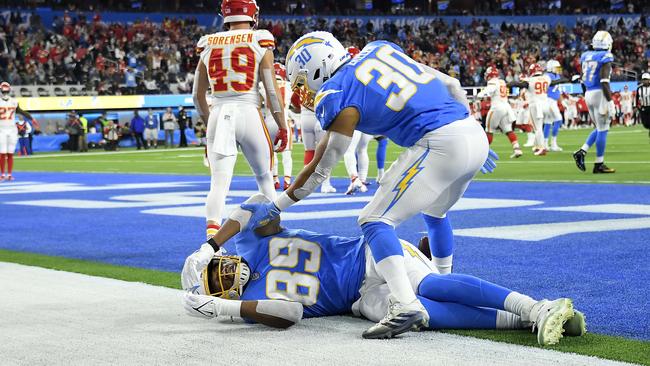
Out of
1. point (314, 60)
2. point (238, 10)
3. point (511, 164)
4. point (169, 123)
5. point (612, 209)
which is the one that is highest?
point (238, 10)

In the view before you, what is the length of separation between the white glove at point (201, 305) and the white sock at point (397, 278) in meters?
0.93

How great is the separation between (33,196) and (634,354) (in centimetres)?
1363

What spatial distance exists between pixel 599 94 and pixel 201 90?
961cm

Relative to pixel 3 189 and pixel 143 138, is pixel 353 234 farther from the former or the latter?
pixel 143 138

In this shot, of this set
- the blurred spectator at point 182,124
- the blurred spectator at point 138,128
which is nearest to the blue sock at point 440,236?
the blurred spectator at point 138,128

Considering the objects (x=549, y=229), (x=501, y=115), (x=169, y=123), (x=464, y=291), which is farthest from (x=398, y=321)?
(x=169, y=123)

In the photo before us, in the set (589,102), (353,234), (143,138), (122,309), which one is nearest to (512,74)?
(143,138)

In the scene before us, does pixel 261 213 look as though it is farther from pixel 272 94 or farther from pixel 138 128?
pixel 138 128

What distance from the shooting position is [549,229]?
30.5ft

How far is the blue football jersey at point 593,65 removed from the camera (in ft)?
54.3

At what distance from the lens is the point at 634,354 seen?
442 cm

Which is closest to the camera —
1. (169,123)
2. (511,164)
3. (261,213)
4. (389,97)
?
(389,97)

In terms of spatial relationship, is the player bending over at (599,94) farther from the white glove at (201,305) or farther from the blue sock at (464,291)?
the white glove at (201,305)

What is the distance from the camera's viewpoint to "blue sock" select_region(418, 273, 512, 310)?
16.1ft
